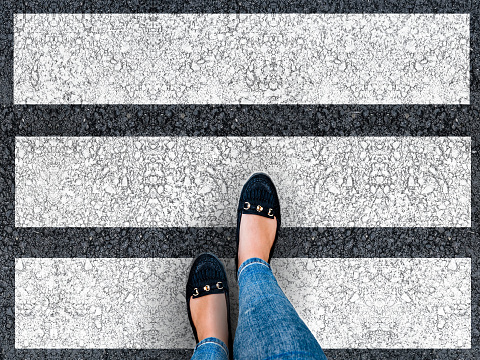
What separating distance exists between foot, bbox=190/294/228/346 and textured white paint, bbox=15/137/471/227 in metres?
0.41

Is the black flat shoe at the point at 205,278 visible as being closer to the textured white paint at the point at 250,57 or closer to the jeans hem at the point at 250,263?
the jeans hem at the point at 250,263

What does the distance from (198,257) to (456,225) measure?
4.62 feet

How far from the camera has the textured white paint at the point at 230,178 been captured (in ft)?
6.34

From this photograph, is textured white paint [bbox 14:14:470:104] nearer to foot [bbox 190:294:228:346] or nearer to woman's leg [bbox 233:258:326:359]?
woman's leg [bbox 233:258:326:359]

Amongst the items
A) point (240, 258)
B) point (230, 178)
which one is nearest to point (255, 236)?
point (240, 258)

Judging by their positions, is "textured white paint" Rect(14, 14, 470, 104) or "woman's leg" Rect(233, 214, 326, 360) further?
"textured white paint" Rect(14, 14, 470, 104)

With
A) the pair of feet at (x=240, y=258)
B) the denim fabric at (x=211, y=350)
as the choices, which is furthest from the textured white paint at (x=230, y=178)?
the denim fabric at (x=211, y=350)

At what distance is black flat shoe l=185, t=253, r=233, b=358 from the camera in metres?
1.91

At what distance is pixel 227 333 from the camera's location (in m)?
1.92

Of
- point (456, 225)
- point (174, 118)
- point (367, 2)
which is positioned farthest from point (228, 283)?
point (367, 2)

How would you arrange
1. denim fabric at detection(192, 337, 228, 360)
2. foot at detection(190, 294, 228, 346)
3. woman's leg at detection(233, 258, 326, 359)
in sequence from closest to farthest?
woman's leg at detection(233, 258, 326, 359), denim fabric at detection(192, 337, 228, 360), foot at detection(190, 294, 228, 346)

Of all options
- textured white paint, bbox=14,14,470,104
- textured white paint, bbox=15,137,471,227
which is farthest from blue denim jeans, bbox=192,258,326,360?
textured white paint, bbox=14,14,470,104

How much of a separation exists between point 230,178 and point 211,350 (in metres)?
Answer: 0.89

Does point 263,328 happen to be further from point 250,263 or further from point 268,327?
point 250,263
